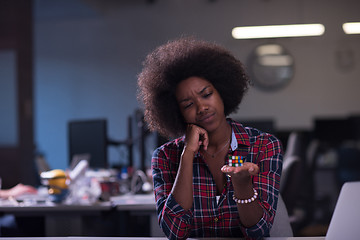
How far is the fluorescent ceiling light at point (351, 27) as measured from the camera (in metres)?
5.92

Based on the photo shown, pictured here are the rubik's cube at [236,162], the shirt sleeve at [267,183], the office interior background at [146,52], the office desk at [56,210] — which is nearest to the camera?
the rubik's cube at [236,162]

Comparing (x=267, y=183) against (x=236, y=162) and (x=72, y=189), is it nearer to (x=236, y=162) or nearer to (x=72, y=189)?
(x=236, y=162)

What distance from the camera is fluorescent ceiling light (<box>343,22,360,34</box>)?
592 cm

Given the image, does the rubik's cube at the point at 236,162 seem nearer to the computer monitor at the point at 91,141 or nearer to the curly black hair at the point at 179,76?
the curly black hair at the point at 179,76

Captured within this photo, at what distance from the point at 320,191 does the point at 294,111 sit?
1.15 metres

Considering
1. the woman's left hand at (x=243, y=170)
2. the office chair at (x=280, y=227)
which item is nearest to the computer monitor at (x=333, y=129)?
the office chair at (x=280, y=227)

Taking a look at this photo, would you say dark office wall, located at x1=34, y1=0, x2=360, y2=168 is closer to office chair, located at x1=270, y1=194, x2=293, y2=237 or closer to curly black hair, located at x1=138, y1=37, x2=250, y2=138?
curly black hair, located at x1=138, y1=37, x2=250, y2=138

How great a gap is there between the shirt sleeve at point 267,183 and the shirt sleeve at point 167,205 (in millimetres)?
172

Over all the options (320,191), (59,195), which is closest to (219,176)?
(59,195)

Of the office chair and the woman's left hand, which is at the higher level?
the woman's left hand

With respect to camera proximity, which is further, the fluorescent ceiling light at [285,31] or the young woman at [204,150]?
the fluorescent ceiling light at [285,31]

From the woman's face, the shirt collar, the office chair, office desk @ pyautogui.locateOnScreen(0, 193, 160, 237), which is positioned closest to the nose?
the woman's face

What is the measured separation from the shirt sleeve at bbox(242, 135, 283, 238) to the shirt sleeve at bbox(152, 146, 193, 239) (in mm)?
172

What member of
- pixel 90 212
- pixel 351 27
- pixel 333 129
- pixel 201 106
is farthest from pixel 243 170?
pixel 351 27
